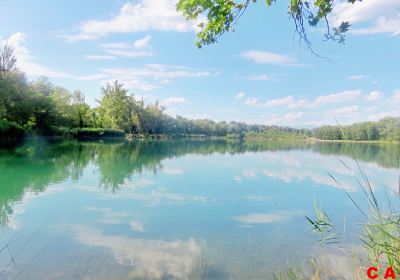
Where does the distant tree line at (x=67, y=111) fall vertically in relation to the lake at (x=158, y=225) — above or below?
above

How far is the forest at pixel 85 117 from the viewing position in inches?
1421

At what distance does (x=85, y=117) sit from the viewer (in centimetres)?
6775

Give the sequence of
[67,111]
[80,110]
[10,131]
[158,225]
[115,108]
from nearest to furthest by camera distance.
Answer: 1. [158,225]
2. [10,131]
3. [67,111]
4. [80,110]
5. [115,108]

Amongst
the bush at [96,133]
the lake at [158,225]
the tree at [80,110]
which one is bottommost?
the lake at [158,225]

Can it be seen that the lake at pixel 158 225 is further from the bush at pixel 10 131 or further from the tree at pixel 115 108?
the tree at pixel 115 108

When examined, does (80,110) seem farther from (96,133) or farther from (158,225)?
(158,225)

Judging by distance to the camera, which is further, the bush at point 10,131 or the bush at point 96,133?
the bush at point 96,133

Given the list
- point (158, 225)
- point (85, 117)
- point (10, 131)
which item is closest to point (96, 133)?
point (85, 117)

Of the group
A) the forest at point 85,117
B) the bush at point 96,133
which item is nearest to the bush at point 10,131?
the forest at point 85,117

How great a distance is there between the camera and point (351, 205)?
11891 mm

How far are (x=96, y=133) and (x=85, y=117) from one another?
4.76m

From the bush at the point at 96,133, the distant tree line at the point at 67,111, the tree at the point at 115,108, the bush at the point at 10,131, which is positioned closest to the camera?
the bush at the point at 10,131

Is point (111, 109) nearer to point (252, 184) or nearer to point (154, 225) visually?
point (252, 184)

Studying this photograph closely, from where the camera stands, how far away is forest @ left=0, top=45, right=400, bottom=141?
36094 millimetres
